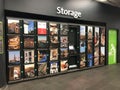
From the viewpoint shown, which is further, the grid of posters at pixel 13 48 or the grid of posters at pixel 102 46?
the grid of posters at pixel 102 46

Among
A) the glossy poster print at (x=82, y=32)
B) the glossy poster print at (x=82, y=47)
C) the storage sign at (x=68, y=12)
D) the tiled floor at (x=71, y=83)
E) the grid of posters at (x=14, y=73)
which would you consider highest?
the storage sign at (x=68, y=12)

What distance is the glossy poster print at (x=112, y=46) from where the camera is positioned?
9500mm

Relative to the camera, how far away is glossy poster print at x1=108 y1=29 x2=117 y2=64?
950 centimetres

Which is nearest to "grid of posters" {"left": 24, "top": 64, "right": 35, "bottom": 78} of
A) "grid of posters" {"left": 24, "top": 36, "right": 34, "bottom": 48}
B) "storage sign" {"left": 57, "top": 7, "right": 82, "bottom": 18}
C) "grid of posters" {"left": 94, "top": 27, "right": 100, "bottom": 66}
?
"grid of posters" {"left": 24, "top": 36, "right": 34, "bottom": 48}

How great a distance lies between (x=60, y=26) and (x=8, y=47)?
2325mm

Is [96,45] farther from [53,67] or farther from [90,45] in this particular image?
[53,67]

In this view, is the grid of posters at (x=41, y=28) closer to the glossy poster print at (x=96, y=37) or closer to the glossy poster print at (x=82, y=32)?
the glossy poster print at (x=82, y=32)

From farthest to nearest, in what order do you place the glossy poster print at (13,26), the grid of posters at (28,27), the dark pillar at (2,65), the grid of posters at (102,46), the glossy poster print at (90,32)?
the grid of posters at (102,46) < the glossy poster print at (90,32) < the grid of posters at (28,27) < the glossy poster print at (13,26) < the dark pillar at (2,65)

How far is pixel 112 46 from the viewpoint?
967cm

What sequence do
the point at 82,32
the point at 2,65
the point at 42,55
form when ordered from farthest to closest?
the point at 82,32 → the point at 42,55 → the point at 2,65

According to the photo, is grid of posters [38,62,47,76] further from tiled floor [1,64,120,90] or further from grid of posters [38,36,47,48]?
grid of posters [38,36,47,48]

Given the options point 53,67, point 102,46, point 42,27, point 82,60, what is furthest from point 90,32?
point 42,27

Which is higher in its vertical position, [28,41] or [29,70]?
[28,41]

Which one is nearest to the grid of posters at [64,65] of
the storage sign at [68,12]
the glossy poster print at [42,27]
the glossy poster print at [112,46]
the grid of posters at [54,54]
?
the grid of posters at [54,54]
